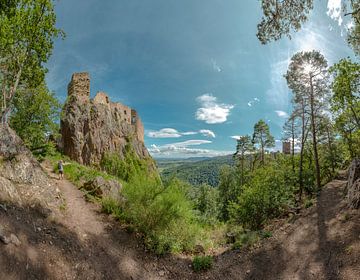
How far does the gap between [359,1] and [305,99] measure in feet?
31.0

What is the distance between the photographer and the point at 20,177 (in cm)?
748

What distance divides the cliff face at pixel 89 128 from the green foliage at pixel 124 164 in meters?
0.75

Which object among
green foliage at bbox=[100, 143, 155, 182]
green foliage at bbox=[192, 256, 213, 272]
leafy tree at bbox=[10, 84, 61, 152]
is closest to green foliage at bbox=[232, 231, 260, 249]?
green foliage at bbox=[192, 256, 213, 272]

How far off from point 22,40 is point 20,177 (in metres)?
6.57

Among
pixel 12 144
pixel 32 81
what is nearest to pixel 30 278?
pixel 12 144

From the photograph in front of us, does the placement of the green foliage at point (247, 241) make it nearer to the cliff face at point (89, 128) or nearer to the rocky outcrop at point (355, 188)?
the rocky outcrop at point (355, 188)

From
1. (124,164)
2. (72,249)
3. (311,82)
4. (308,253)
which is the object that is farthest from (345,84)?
(124,164)

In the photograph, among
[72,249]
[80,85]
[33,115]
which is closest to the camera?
[72,249]

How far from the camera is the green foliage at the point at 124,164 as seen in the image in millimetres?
25266

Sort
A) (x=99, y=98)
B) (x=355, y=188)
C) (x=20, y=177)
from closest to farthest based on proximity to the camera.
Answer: (x=20, y=177)
(x=355, y=188)
(x=99, y=98)

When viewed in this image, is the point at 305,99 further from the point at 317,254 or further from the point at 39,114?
the point at 39,114

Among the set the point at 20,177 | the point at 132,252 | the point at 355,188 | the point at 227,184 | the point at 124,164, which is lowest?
the point at 227,184

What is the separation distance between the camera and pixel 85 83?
89.2 feet

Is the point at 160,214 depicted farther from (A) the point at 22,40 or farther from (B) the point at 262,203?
(A) the point at 22,40
